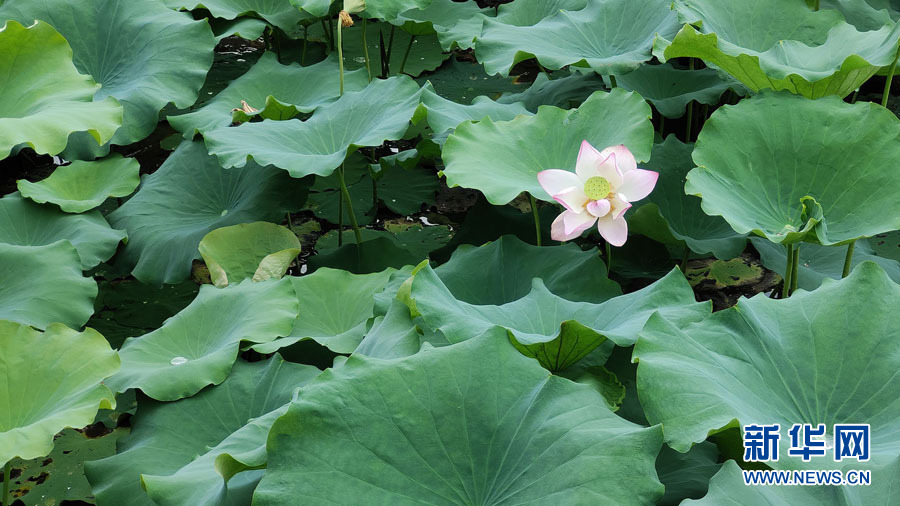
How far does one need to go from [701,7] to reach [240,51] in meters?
2.26

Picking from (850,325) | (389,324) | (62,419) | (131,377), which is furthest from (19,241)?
(850,325)

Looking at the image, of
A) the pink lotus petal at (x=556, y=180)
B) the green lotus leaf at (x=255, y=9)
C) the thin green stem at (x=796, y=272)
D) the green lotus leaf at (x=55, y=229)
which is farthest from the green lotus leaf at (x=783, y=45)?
the green lotus leaf at (x=55, y=229)

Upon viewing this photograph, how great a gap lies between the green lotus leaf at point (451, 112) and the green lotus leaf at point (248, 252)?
51 centimetres

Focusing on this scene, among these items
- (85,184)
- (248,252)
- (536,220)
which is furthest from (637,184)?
(85,184)

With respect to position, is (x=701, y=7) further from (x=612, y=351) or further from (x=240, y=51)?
(x=240, y=51)

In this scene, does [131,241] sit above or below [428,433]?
below

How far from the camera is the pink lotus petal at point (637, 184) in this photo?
1.64m

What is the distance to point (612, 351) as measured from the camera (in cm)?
163

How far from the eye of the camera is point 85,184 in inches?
97.0

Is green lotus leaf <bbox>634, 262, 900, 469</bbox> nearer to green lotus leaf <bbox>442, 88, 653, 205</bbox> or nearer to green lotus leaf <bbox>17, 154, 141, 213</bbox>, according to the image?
green lotus leaf <bbox>442, 88, 653, 205</bbox>

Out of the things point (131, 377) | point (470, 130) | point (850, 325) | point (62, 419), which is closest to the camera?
point (850, 325)

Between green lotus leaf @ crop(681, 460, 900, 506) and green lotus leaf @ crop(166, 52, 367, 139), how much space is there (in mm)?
1761

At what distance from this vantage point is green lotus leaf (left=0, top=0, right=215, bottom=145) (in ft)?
8.49

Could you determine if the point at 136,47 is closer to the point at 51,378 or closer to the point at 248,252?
the point at 248,252
